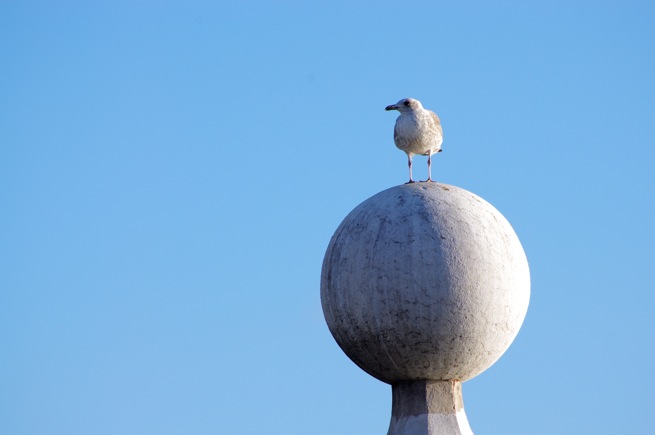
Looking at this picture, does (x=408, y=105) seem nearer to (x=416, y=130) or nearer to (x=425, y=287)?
(x=416, y=130)

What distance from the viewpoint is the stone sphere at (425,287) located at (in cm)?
1568

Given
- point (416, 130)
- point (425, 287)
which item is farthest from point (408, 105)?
point (425, 287)

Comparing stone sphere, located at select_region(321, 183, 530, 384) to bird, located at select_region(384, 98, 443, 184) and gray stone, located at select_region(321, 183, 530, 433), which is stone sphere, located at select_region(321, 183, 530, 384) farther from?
bird, located at select_region(384, 98, 443, 184)

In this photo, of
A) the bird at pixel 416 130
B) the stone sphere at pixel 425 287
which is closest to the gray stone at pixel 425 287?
the stone sphere at pixel 425 287

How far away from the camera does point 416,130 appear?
17484mm

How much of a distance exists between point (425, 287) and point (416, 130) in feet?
9.41

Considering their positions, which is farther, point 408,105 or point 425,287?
point 408,105

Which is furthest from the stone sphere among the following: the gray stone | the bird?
the bird

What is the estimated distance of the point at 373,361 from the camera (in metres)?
16.3

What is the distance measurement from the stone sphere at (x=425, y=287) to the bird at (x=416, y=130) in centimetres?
107

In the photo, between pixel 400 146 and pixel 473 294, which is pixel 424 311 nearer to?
pixel 473 294

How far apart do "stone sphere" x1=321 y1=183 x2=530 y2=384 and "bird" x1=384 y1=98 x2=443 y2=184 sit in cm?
107

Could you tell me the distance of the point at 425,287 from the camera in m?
15.6

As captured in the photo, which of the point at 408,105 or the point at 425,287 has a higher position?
the point at 408,105
